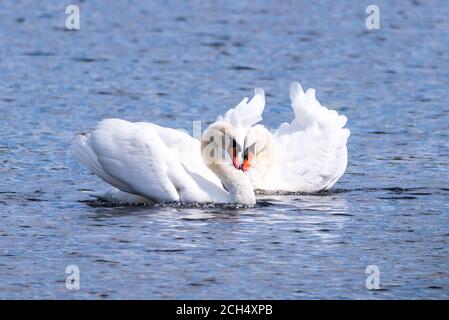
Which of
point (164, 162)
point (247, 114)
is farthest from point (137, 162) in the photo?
point (247, 114)

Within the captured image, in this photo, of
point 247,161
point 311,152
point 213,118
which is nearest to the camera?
point 247,161

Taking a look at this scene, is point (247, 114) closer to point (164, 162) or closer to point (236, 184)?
point (236, 184)

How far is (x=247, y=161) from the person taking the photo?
1909cm

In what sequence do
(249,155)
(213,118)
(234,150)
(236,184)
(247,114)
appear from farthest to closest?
(213,118) < (247,114) < (249,155) < (234,150) < (236,184)

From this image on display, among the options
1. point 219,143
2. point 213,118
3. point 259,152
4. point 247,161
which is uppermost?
point 213,118

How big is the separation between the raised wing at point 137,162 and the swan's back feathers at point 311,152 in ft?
4.98

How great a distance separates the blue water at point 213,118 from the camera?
587 inches

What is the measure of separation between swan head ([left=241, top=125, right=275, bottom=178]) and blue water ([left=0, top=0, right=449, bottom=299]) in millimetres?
644

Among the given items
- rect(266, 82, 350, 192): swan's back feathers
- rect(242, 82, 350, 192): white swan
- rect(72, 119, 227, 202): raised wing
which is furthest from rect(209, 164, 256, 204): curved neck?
rect(266, 82, 350, 192): swan's back feathers

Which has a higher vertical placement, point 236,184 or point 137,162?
point 137,162

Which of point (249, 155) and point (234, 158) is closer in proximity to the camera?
point (234, 158)

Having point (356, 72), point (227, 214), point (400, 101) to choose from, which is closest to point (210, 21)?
point (356, 72)

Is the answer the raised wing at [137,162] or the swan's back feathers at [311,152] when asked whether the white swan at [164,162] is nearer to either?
the raised wing at [137,162]

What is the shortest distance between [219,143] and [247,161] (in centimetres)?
74
